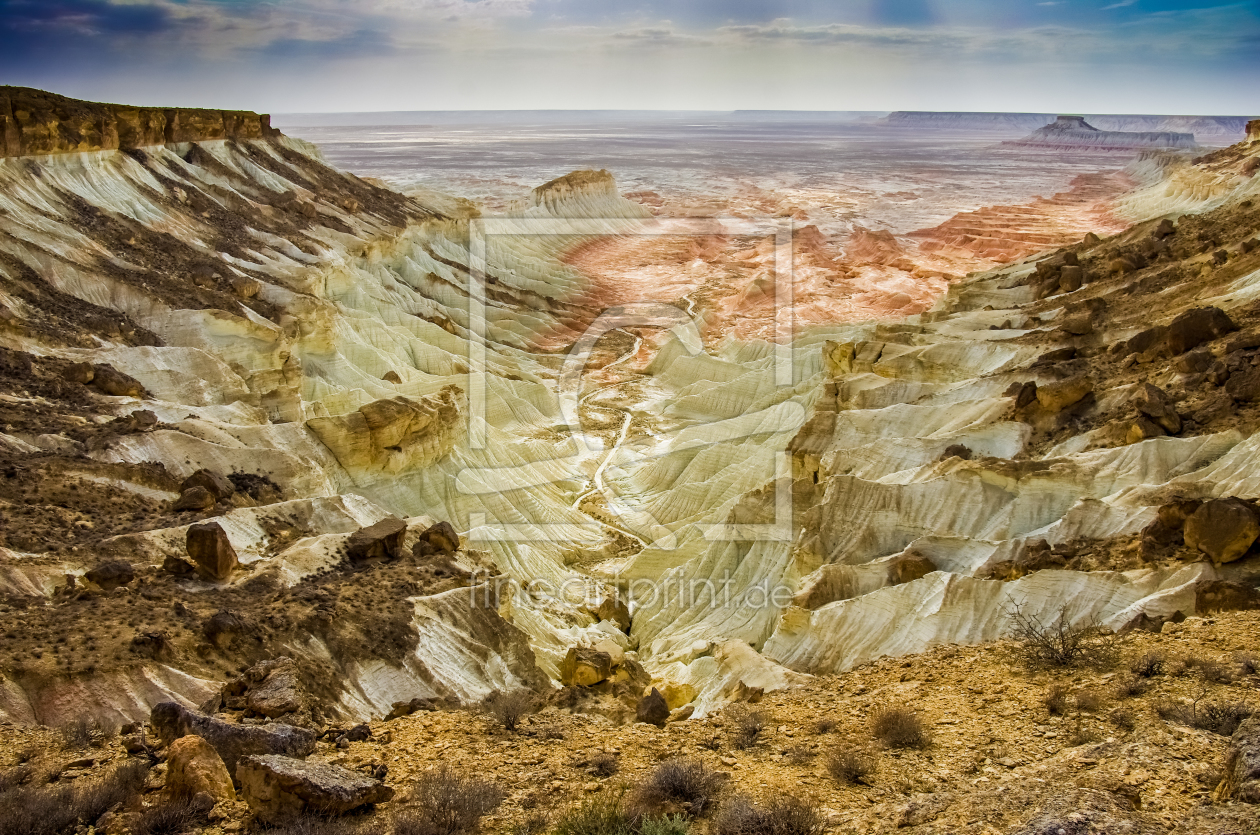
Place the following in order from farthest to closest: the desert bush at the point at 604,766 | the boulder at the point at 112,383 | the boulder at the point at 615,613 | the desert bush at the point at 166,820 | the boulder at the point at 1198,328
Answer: the boulder at the point at 615,613 → the boulder at the point at 112,383 → the boulder at the point at 1198,328 → the desert bush at the point at 604,766 → the desert bush at the point at 166,820

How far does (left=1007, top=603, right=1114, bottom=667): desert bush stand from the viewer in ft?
35.0

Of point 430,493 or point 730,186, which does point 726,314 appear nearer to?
point 430,493

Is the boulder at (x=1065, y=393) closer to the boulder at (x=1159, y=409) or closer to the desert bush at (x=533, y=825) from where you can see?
the boulder at (x=1159, y=409)

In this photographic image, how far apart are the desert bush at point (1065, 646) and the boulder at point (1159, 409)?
7340mm

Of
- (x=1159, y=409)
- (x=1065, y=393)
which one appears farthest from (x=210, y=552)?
(x=1065, y=393)

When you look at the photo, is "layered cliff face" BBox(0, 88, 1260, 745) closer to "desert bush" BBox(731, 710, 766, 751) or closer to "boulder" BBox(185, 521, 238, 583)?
"boulder" BBox(185, 521, 238, 583)

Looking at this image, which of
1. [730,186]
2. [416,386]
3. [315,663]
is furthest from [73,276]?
[730,186]

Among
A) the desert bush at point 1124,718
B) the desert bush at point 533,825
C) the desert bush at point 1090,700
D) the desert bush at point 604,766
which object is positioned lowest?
the desert bush at point 604,766

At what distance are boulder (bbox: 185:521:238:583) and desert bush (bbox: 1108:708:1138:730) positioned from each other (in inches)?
494

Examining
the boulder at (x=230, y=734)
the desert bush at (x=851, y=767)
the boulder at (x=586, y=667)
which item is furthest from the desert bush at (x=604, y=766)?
the boulder at (x=586, y=667)

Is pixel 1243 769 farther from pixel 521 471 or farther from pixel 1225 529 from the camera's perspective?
pixel 521 471

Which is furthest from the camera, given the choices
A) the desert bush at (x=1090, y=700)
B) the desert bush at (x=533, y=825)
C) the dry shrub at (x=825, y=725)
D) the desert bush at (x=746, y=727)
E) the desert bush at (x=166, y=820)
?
the dry shrub at (x=825, y=725)

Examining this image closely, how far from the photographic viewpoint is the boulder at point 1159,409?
17.9 m

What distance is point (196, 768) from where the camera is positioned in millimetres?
8469
